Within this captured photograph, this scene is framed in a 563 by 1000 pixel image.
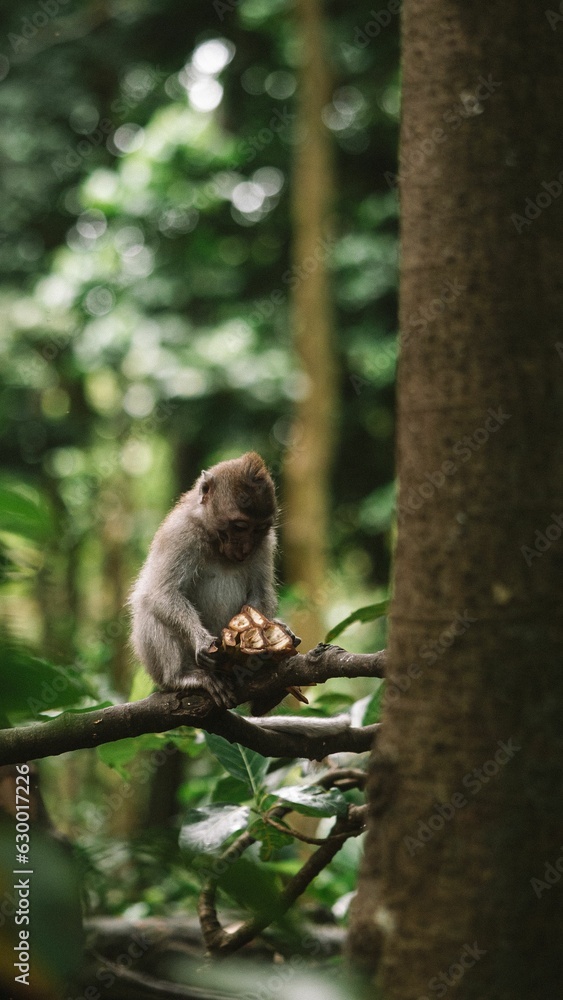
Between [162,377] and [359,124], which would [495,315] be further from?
[359,124]

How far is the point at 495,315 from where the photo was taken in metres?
1.67

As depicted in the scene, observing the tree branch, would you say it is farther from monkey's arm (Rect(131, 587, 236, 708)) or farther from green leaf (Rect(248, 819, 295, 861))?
monkey's arm (Rect(131, 587, 236, 708))

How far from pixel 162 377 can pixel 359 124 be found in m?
4.49

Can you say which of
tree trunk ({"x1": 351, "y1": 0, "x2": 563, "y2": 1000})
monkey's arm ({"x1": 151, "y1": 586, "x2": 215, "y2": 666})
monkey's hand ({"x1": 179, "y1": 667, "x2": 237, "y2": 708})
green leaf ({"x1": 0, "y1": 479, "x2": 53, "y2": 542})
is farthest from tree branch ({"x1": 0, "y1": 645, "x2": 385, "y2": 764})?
green leaf ({"x1": 0, "y1": 479, "x2": 53, "y2": 542})

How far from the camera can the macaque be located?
3.77 m

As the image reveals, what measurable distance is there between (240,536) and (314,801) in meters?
1.55

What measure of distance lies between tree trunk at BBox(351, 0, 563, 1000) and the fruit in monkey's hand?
113 centimetres

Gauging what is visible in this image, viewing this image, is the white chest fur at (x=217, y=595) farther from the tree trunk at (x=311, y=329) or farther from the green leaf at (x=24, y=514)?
the tree trunk at (x=311, y=329)

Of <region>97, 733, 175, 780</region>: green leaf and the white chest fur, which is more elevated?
the white chest fur

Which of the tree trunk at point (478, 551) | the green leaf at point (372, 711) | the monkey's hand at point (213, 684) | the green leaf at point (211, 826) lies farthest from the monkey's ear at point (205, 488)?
the tree trunk at point (478, 551)

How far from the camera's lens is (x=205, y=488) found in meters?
4.14

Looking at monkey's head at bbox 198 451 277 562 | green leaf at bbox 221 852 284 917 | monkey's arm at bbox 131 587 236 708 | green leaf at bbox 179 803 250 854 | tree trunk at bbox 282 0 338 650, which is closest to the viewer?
green leaf at bbox 221 852 284 917

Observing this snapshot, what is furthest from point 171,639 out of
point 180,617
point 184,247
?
point 184,247

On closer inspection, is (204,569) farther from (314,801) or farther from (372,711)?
(314,801)
